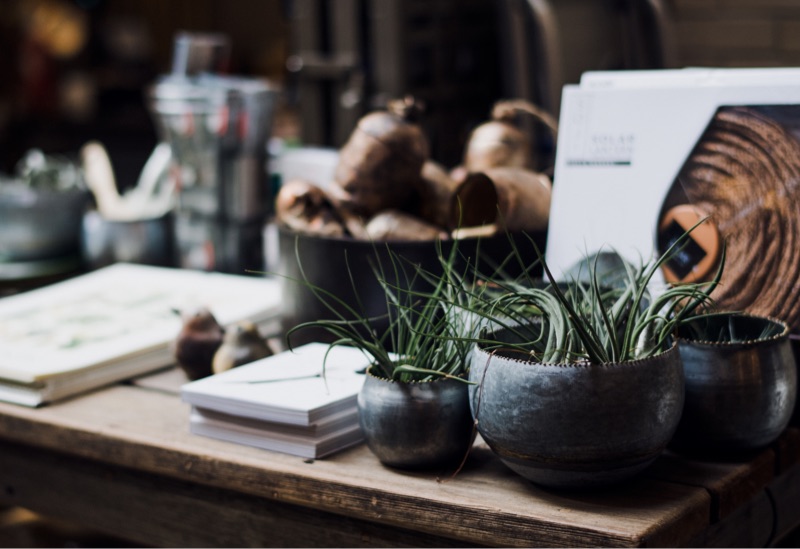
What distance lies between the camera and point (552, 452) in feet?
2.25

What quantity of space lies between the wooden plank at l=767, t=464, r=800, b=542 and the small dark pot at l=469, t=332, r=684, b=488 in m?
0.24

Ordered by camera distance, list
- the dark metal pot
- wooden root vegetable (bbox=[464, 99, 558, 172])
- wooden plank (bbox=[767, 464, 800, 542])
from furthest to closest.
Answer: the dark metal pot, wooden root vegetable (bbox=[464, 99, 558, 172]), wooden plank (bbox=[767, 464, 800, 542])

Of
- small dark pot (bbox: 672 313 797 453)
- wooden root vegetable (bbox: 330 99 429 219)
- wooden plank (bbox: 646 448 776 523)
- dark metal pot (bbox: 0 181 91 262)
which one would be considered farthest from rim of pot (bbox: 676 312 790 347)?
dark metal pot (bbox: 0 181 91 262)

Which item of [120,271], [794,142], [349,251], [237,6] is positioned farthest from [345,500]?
[237,6]

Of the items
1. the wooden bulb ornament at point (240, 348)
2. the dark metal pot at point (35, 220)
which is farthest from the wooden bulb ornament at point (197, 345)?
the dark metal pot at point (35, 220)

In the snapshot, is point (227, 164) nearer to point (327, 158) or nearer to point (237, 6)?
point (327, 158)

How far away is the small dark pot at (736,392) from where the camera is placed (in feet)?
2.48

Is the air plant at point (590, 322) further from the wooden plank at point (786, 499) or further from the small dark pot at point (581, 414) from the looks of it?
the wooden plank at point (786, 499)

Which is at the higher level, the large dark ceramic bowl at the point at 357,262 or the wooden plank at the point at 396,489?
the large dark ceramic bowl at the point at 357,262

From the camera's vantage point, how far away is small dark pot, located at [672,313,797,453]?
2.48 feet

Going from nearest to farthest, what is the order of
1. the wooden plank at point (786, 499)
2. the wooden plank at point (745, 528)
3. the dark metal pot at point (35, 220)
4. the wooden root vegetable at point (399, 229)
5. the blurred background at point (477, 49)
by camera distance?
the wooden plank at point (745, 528) → the wooden plank at point (786, 499) → the wooden root vegetable at point (399, 229) → the dark metal pot at point (35, 220) → the blurred background at point (477, 49)

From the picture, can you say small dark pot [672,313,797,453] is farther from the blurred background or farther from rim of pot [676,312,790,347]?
the blurred background

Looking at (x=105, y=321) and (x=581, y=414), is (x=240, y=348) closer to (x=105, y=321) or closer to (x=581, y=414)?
(x=105, y=321)

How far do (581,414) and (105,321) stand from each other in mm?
757
